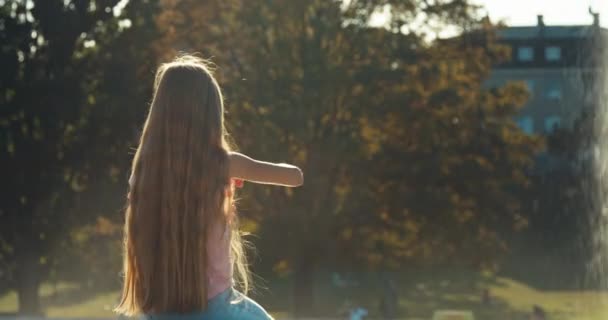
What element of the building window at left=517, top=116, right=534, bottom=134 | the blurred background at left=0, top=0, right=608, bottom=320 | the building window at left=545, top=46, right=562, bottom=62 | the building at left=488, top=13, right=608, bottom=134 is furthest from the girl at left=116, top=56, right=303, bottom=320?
the building window at left=545, top=46, right=562, bottom=62

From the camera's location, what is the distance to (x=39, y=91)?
1255 inches

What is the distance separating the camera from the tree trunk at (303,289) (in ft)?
112

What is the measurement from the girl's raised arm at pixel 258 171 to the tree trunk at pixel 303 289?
3112 centimetres

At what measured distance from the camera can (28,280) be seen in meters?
32.4

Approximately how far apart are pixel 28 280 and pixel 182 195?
99.2ft

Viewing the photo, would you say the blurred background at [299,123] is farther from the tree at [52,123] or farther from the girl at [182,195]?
the girl at [182,195]

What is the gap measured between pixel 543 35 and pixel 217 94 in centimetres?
7045

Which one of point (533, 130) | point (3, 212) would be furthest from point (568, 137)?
point (533, 130)

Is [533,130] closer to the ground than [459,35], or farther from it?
closer to the ground

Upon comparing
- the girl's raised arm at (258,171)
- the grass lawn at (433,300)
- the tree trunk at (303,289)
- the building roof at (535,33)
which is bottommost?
the grass lawn at (433,300)

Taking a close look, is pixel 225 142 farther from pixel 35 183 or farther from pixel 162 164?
pixel 35 183

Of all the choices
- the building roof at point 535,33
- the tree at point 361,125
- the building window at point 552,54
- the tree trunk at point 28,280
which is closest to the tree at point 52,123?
the tree trunk at point 28,280

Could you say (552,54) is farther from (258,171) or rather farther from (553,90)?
(258,171)

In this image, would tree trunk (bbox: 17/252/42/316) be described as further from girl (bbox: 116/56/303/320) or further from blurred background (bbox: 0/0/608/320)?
girl (bbox: 116/56/303/320)
